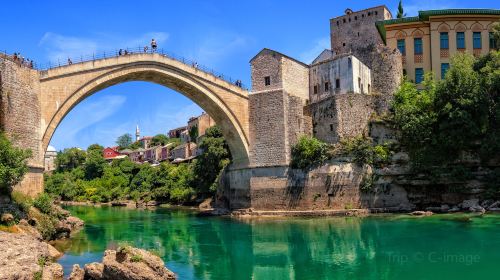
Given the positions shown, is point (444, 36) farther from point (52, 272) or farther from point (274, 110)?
point (52, 272)

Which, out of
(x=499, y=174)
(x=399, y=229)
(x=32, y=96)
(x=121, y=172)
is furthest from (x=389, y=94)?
(x=121, y=172)

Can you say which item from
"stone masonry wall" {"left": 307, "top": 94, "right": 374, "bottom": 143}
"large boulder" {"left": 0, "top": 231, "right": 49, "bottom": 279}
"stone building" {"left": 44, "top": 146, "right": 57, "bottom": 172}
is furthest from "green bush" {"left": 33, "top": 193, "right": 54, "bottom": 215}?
"stone building" {"left": 44, "top": 146, "right": 57, "bottom": 172}

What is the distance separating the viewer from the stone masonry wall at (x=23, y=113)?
1934 centimetres

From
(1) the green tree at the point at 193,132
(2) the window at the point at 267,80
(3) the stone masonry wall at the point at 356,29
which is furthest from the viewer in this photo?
(1) the green tree at the point at 193,132

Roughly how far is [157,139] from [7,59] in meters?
66.9

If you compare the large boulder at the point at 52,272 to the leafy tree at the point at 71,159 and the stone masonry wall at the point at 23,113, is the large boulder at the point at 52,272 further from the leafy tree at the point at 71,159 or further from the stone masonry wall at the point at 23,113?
the leafy tree at the point at 71,159

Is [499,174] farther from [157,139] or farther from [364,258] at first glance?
[157,139]

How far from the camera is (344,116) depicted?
2898 cm

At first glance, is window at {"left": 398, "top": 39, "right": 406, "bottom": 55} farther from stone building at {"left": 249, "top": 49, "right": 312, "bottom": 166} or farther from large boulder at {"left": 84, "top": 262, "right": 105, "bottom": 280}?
large boulder at {"left": 84, "top": 262, "right": 105, "bottom": 280}

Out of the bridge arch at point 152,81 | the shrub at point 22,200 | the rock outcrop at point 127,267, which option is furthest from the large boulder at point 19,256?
the bridge arch at point 152,81

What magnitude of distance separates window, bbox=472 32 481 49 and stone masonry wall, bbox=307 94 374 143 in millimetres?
8930

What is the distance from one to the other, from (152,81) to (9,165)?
12.7 metres

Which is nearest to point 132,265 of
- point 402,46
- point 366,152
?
point 366,152

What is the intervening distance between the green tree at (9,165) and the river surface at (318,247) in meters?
3.03
